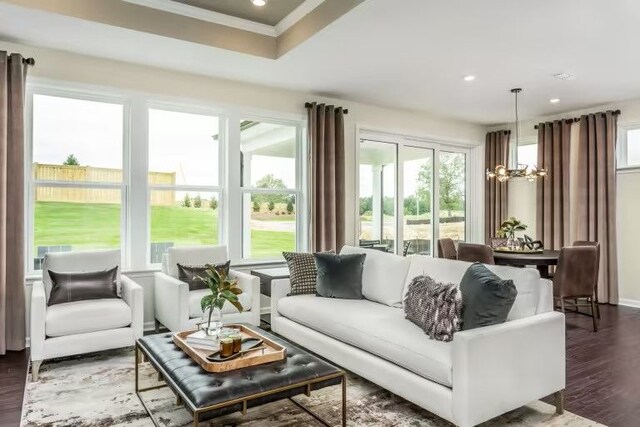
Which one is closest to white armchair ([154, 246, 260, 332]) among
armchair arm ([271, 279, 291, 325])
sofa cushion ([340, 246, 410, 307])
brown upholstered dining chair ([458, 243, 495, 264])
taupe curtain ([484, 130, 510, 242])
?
armchair arm ([271, 279, 291, 325])

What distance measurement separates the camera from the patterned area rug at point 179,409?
269cm

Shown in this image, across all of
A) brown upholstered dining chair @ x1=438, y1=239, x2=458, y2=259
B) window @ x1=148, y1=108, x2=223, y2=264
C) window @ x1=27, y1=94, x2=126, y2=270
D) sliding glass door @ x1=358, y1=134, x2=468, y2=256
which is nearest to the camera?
window @ x1=27, y1=94, x2=126, y2=270

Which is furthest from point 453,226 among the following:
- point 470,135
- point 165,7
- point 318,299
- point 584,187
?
point 165,7

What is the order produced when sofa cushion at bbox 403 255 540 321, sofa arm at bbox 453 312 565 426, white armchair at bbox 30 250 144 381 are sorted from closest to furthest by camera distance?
sofa arm at bbox 453 312 565 426 < sofa cushion at bbox 403 255 540 321 < white armchair at bbox 30 250 144 381

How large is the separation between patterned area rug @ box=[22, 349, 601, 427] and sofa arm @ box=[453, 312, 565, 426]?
228 mm

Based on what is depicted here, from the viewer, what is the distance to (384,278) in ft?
12.8

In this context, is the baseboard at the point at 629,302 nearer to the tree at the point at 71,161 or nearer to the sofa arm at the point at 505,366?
the sofa arm at the point at 505,366

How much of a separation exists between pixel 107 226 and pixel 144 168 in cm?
73

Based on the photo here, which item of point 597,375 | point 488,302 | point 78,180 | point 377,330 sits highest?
point 78,180

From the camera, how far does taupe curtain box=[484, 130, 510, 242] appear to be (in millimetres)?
7602

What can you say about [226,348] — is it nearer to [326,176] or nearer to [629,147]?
[326,176]

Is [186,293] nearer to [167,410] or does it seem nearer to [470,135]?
[167,410]

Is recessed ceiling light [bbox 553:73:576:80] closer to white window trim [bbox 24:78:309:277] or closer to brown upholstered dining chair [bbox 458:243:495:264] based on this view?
brown upholstered dining chair [bbox 458:243:495:264]

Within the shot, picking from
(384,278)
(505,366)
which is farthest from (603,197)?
(505,366)
